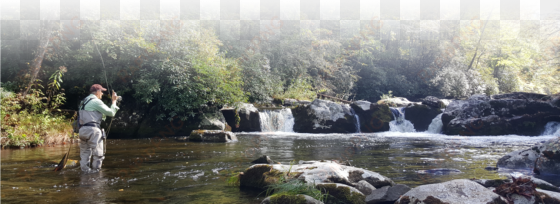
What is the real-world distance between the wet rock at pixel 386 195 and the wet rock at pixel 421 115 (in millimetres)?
14690

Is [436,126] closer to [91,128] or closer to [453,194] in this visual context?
[453,194]

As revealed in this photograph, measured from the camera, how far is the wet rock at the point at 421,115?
1781cm

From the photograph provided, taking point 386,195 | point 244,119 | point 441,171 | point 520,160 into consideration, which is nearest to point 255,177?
point 386,195

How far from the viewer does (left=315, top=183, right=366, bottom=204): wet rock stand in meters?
4.11

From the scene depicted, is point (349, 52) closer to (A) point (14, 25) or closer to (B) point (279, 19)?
(B) point (279, 19)

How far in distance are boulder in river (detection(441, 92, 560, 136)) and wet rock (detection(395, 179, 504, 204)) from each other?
12.4m

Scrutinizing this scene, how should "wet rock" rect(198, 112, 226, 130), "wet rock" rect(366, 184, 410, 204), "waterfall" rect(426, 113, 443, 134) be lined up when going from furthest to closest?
"waterfall" rect(426, 113, 443, 134) → "wet rock" rect(198, 112, 226, 130) → "wet rock" rect(366, 184, 410, 204)

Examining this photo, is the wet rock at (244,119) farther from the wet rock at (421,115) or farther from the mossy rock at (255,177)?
the mossy rock at (255,177)

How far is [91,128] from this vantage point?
6.09m

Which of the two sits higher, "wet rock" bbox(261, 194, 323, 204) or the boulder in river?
the boulder in river

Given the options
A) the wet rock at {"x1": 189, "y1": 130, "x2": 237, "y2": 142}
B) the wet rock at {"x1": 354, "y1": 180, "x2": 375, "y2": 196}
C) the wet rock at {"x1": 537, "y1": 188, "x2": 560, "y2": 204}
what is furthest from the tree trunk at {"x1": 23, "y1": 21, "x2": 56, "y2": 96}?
the wet rock at {"x1": 537, "y1": 188, "x2": 560, "y2": 204}

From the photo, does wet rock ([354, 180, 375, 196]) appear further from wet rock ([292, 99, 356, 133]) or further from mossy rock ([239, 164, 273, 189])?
wet rock ([292, 99, 356, 133])

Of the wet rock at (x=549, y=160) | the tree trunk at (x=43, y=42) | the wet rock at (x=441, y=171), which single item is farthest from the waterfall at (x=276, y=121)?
the wet rock at (x=549, y=160)

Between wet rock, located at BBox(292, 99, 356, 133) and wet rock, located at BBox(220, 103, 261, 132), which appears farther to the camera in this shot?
wet rock, located at BBox(292, 99, 356, 133)
